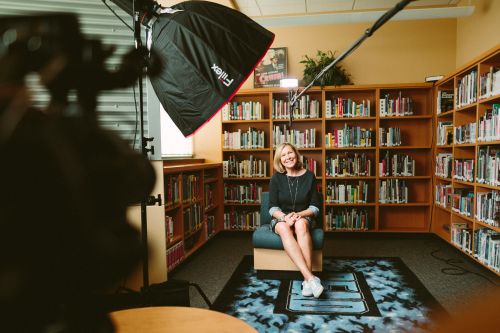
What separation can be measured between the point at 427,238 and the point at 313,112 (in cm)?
212

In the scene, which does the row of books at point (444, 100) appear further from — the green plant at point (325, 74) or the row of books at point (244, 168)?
the row of books at point (244, 168)

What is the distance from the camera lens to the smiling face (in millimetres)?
3156

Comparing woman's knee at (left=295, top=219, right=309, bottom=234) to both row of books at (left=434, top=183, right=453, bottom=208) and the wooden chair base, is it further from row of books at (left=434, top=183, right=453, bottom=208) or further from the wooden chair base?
row of books at (left=434, top=183, right=453, bottom=208)

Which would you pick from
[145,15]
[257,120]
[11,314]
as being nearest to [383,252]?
[257,120]

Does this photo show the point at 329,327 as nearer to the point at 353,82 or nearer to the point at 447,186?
the point at 447,186

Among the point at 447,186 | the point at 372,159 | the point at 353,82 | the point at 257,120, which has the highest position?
the point at 353,82

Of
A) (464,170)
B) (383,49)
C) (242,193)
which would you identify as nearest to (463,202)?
(464,170)

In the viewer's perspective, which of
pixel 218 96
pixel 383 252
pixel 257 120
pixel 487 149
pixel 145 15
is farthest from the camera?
pixel 257 120

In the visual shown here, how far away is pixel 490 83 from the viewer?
2.96 meters

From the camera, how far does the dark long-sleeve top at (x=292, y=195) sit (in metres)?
3.08

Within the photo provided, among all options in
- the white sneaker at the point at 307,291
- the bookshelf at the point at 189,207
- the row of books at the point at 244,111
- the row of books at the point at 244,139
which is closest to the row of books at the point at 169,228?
the bookshelf at the point at 189,207

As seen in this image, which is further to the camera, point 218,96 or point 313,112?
point 313,112

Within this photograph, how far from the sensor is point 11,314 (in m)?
0.18

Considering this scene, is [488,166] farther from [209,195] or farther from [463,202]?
[209,195]
